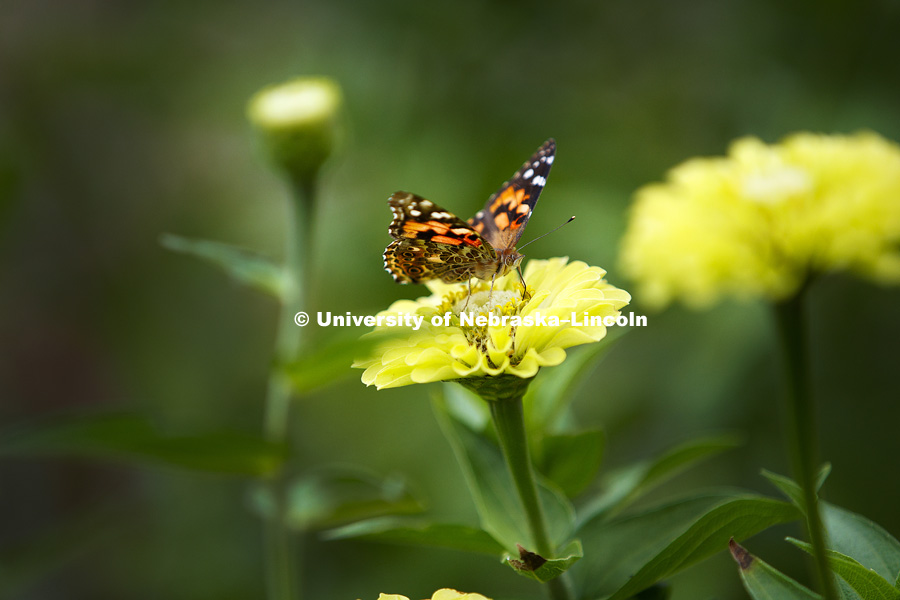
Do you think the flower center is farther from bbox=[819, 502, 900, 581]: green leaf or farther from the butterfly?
bbox=[819, 502, 900, 581]: green leaf

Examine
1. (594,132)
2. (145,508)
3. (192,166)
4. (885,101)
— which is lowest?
(145,508)

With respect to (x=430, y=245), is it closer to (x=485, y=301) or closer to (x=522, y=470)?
(x=485, y=301)

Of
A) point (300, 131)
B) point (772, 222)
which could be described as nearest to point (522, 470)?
point (772, 222)

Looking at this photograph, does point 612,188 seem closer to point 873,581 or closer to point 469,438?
point 469,438

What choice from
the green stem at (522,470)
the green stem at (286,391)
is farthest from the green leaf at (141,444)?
the green stem at (522,470)

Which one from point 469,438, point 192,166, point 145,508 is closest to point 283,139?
point 469,438

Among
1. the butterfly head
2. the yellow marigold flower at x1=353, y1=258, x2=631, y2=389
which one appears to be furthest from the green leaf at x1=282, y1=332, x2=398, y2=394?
the butterfly head
